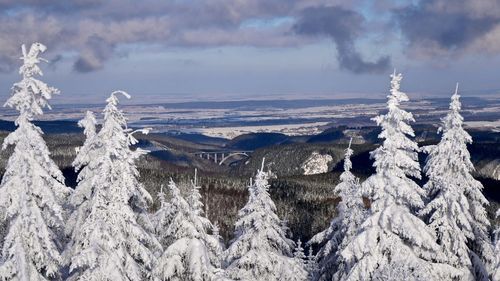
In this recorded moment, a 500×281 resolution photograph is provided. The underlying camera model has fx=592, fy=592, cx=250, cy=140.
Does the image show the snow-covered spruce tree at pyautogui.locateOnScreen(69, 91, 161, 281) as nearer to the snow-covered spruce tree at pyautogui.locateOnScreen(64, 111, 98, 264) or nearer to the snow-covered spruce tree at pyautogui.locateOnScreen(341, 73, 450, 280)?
the snow-covered spruce tree at pyautogui.locateOnScreen(64, 111, 98, 264)

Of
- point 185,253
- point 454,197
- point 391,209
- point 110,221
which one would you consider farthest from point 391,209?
point 110,221

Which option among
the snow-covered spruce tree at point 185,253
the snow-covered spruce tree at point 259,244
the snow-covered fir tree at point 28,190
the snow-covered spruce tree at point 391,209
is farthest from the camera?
the snow-covered spruce tree at point 259,244

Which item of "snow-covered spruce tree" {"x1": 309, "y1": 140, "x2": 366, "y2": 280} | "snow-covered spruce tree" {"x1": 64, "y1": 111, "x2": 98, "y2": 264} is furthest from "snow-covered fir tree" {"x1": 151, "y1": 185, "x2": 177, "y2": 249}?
"snow-covered spruce tree" {"x1": 309, "y1": 140, "x2": 366, "y2": 280}

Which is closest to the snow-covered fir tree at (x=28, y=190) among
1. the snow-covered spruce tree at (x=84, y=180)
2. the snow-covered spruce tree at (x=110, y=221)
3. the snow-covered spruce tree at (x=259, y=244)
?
the snow-covered spruce tree at (x=110, y=221)

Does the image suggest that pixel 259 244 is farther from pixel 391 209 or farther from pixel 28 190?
pixel 28 190

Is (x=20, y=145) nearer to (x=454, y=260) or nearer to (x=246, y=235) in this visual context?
(x=246, y=235)

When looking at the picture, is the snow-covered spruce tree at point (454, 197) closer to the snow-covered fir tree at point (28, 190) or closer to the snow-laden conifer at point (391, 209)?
the snow-laden conifer at point (391, 209)

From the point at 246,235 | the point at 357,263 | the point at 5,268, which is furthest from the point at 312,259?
the point at 5,268

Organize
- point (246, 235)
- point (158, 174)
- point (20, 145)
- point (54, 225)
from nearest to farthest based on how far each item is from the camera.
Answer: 1. point (20, 145)
2. point (54, 225)
3. point (246, 235)
4. point (158, 174)
